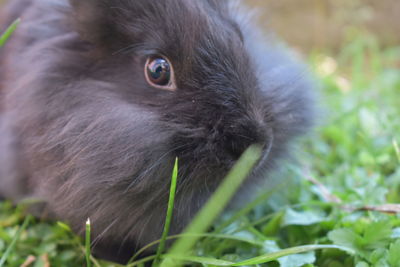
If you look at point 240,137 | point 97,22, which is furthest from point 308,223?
point 97,22

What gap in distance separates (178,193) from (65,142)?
367 millimetres

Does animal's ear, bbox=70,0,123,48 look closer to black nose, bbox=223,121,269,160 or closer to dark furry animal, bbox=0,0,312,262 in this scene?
dark furry animal, bbox=0,0,312,262

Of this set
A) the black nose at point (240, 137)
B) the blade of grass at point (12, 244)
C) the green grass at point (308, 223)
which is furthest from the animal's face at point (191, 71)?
the blade of grass at point (12, 244)

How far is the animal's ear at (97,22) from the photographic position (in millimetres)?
1278

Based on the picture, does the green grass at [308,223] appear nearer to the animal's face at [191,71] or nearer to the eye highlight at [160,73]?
the animal's face at [191,71]

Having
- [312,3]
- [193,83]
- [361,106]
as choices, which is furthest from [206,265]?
[312,3]

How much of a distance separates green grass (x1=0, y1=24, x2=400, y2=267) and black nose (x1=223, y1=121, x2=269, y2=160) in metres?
0.17

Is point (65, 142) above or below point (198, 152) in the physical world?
below

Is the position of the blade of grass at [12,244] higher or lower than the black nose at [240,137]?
lower

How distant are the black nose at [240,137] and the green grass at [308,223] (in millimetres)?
171

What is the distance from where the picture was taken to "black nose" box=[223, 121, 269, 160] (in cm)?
110

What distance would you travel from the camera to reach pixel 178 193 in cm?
118

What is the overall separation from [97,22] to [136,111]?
13.1 inches

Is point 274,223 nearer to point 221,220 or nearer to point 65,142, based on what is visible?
point 221,220
